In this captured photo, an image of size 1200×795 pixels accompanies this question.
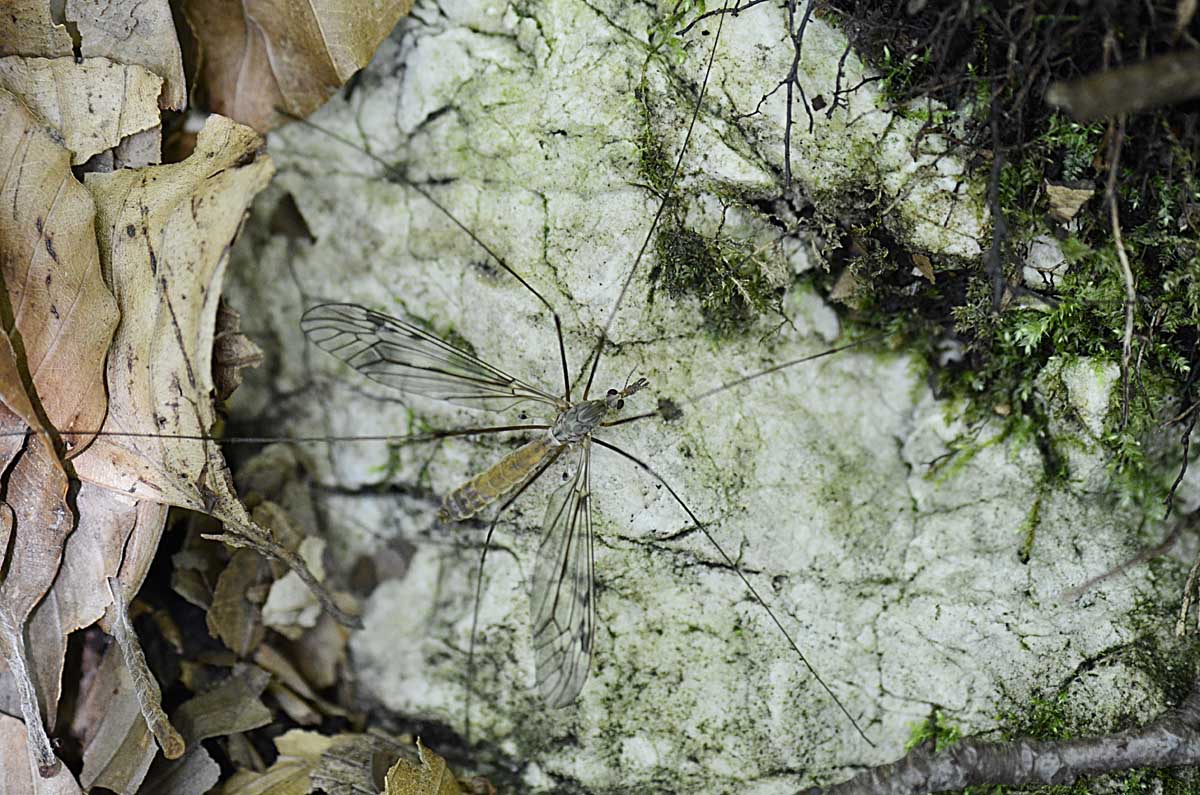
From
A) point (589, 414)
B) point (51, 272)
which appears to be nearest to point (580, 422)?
point (589, 414)

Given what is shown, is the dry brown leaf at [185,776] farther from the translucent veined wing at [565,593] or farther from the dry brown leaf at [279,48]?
the dry brown leaf at [279,48]

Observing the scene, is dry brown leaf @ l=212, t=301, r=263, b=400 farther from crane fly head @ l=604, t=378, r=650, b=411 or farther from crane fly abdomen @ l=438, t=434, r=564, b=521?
crane fly head @ l=604, t=378, r=650, b=411

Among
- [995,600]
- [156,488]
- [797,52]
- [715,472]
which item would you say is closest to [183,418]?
[156,488]

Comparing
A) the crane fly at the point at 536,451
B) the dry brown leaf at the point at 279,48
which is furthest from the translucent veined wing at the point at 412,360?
the dry brown leaf at the point at 279,48

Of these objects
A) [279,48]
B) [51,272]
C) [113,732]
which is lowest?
[113,732]

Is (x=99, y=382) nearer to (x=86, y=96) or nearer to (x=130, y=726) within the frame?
(x=86, y=96)

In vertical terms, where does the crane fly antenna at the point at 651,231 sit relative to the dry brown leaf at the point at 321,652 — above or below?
above
